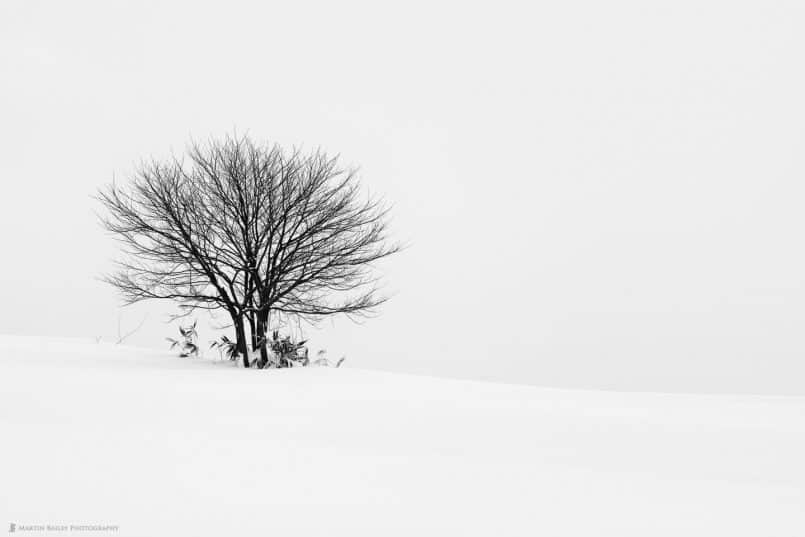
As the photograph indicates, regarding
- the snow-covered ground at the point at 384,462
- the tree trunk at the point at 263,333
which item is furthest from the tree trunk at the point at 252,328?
the snow-covered ground at the point at 384,462

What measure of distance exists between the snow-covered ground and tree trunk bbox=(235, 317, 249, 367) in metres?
4.36

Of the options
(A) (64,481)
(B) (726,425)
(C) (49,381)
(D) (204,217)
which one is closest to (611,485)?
(B) (726,425)

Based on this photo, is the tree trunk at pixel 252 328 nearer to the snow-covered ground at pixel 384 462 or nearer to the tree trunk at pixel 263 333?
the tree trunk at pixel 263 333

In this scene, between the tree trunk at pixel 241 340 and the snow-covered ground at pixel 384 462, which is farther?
the tree trunk at pixel 241 340

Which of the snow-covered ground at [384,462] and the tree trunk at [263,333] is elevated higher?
the tree trunk at [263,333]

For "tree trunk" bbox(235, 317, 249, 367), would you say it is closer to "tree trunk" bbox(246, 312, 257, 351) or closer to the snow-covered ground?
"tree trunk" bbox(246, 312, 257, 351)

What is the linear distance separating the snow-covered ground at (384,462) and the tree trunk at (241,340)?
436 centimetres

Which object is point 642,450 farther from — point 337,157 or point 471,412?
point 337,157

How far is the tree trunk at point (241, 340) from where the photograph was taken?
13.7 m

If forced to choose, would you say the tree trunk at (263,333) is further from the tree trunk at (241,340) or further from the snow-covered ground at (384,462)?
the snow-covered ground at (384,462)

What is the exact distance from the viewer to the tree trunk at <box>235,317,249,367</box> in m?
13.7

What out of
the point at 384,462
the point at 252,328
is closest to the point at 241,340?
the point at 252,328

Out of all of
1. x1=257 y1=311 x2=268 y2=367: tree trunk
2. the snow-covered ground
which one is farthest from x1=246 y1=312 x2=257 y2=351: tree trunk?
the snow-covered ground

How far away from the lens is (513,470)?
4938mm
